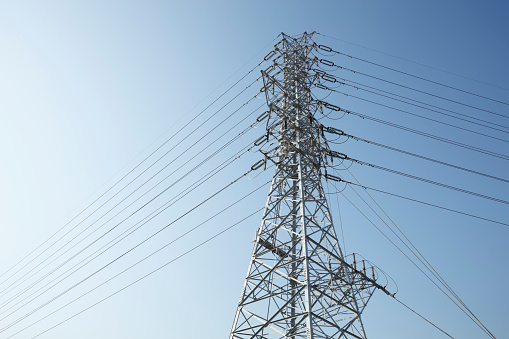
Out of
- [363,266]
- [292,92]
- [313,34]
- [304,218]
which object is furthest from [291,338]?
[313,34]

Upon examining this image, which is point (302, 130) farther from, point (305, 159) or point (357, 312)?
point (357, 312)

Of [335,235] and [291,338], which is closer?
[291,338]

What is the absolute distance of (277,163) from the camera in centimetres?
1450

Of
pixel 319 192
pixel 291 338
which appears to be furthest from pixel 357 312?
pixel 319 192

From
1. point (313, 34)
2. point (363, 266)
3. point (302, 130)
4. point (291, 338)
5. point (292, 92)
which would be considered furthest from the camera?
point (313, 34)

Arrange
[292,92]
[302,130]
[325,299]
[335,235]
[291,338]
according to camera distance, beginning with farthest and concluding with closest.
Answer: [292,92], [302,130], [335,235], [325,299], [291,338]

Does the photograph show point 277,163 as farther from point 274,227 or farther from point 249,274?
point 249,274

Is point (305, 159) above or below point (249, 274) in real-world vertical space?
above

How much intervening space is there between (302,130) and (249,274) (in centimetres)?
655

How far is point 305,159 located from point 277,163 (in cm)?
113

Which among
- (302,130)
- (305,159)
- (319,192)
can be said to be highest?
(302,130)

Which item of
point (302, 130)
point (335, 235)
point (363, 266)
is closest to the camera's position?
point (335, 235)

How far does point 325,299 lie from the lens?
10891mm

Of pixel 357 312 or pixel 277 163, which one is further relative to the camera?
pixel 277 163
